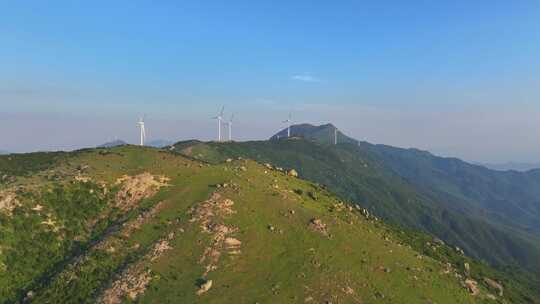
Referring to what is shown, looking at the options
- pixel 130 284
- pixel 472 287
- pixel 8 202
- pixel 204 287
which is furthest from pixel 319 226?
pixel 8 202

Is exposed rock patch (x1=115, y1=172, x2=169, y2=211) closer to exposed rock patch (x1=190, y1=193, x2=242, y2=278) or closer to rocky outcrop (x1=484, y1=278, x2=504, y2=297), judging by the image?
exposed rock patch (x1=190, y1=193, x2=242, y2=278)

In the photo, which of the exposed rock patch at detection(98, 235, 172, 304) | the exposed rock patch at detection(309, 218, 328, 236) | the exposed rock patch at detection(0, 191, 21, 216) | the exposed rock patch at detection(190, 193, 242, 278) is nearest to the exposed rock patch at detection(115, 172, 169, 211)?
the exposed rock patch at detection(190, 193, 242, 278)

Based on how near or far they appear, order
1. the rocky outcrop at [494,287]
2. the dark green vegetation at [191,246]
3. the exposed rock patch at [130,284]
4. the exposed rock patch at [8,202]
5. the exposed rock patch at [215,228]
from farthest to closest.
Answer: the rocky outcrop at [494,287] < the exposed rock patch at [8,202] < the exposed rock patch at [215,228] < the dark green vegetation at [191,246] < the exposed rock patch at [130,284]

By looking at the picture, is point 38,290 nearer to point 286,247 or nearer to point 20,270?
point 20,270

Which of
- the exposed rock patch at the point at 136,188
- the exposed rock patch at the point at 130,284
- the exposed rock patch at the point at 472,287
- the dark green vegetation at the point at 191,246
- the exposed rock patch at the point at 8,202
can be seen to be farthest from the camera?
the exposed rock patch at the point at 136,188

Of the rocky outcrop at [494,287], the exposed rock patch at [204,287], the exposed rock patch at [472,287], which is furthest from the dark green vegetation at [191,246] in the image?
the rocky outcrop at [494,287]

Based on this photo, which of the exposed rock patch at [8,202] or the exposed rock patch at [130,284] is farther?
the exposed rock patch at [8,202]

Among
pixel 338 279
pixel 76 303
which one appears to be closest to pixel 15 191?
pixel 76 303

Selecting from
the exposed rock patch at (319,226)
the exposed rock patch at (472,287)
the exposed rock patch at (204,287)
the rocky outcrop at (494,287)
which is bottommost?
the rocky outcrop at (494,287)

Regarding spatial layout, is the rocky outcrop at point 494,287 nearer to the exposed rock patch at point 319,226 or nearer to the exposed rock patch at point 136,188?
the exposed rock patch at point 319,226
